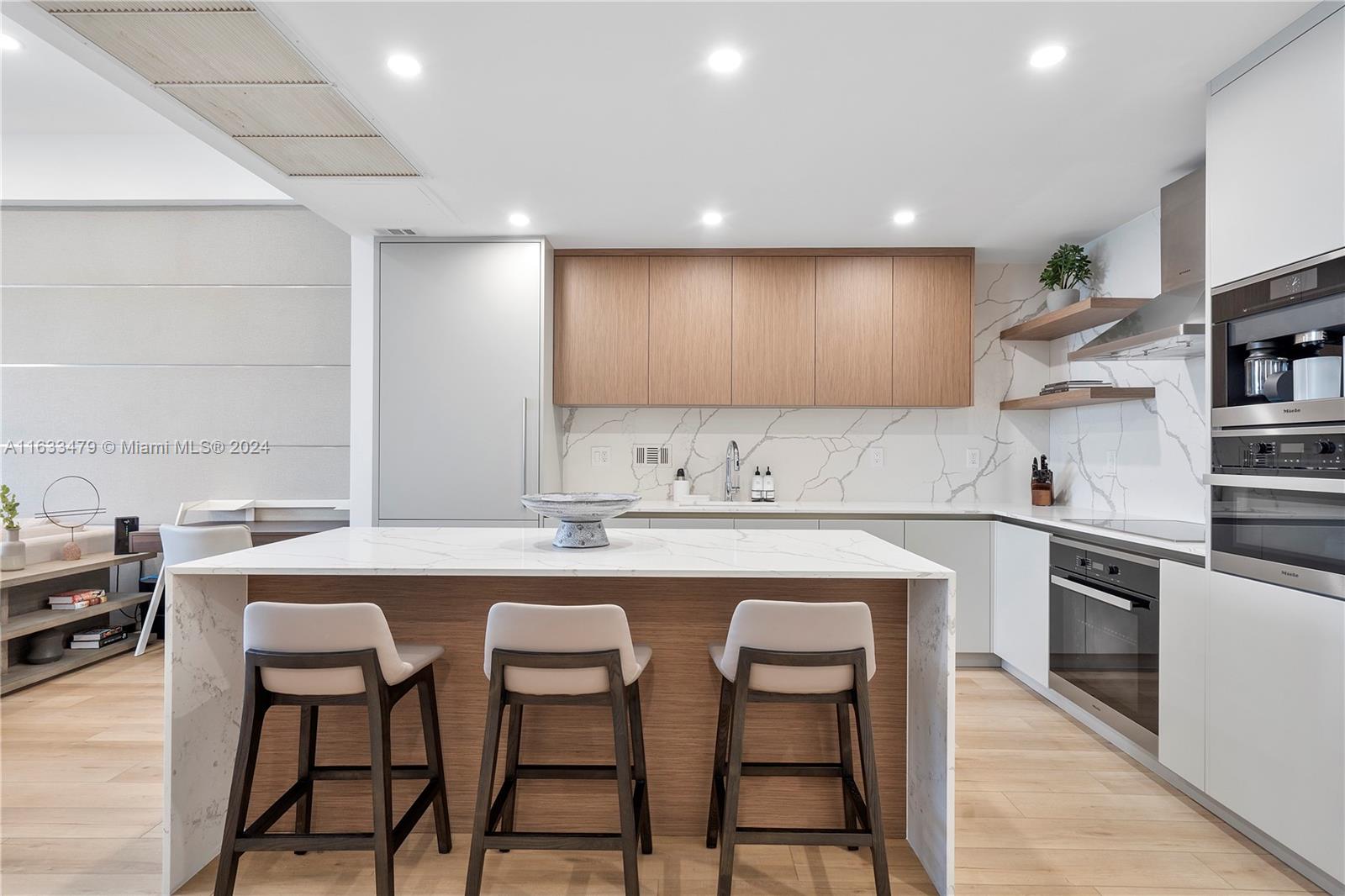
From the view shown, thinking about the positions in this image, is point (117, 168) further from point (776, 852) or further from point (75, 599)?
point (776, 852)

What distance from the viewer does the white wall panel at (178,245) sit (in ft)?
15.6

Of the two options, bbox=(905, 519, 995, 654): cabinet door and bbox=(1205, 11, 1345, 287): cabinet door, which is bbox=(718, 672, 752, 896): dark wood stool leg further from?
bbox=(905, 519, 995, 654): cabinet door

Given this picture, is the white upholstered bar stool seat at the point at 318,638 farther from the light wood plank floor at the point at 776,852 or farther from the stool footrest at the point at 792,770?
the stool footrest at the point at 792,770

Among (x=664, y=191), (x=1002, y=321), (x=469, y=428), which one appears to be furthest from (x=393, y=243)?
(x=1002, y=321)

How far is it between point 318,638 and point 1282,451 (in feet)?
8.82

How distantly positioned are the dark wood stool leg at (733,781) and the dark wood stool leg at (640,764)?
325 millimetres

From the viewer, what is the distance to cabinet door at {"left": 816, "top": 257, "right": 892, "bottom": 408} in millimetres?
4324

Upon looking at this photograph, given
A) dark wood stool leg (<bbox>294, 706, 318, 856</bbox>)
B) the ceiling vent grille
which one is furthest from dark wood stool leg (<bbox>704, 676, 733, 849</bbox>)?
the ceiling vent grille

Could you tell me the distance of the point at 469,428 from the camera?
4.07 m

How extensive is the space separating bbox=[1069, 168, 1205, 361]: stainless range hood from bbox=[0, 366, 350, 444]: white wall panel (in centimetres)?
439

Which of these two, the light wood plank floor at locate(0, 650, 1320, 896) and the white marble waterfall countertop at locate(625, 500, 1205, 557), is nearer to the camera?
the light wood plank floor at locate(0, 650, 1320, 896)

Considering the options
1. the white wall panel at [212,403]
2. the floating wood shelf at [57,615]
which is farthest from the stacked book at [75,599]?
the white wall panel at [212,403]

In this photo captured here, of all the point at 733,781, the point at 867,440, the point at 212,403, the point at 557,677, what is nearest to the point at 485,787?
the point at 557,677

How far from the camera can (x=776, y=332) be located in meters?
4.34
